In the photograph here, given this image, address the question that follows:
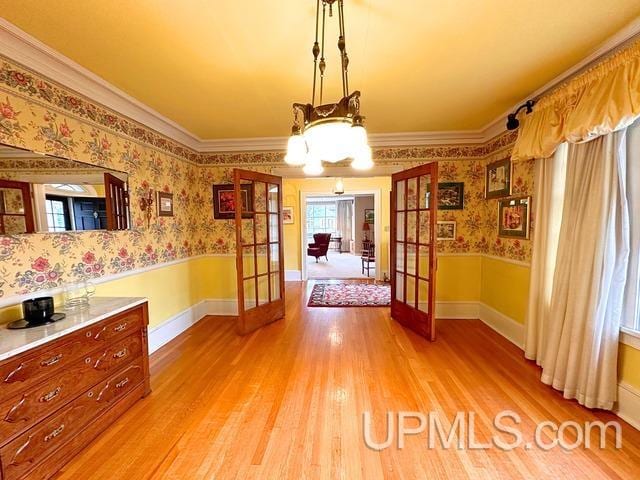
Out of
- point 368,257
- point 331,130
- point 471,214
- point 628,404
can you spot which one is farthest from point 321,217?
point 331,130

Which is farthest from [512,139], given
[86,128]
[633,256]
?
[86,128]

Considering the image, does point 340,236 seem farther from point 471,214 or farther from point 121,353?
point 121,353

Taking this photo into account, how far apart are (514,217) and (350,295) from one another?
2.84 m

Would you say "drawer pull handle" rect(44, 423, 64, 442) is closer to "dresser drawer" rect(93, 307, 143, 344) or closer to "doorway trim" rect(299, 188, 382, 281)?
"dresser drawer" rect(93, 307, 143, 344)

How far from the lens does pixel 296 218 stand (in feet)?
21.5

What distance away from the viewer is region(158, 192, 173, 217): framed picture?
308 centimetres

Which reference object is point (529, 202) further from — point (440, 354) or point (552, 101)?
point (440, 354)

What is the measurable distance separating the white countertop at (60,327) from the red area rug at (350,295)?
9.56 feet

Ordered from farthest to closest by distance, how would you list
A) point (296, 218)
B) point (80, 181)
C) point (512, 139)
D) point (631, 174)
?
point (296, 218), point (512, 139), point (80, 181), point (631, 174)

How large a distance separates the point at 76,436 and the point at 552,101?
3.97 m

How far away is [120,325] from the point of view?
192cm

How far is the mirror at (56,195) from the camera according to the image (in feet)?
5.45

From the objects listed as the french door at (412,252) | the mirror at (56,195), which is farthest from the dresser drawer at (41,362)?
the french door at (412,252)

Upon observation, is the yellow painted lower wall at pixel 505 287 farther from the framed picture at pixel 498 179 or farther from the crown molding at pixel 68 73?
the crown molding at pixel 68 73
